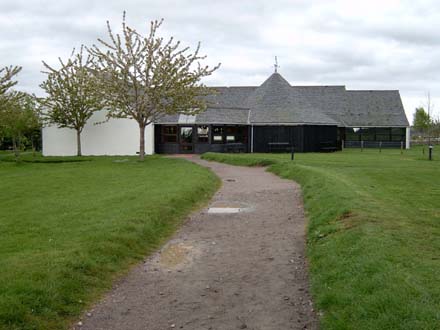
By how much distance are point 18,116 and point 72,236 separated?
83.5ft

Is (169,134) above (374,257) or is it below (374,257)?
above

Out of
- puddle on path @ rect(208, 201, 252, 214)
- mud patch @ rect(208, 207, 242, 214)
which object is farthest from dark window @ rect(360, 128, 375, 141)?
mud patch @ rect(208, 207, 242, 214)

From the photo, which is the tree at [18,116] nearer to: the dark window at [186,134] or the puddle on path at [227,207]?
the dark window at [186,134]

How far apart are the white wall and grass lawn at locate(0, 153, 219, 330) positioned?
1963 cm

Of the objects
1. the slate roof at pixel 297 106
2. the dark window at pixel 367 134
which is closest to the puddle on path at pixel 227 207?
the slate roof at pixel 297 106

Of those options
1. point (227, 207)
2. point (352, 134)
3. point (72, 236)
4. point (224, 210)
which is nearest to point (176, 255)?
point (72, 236)

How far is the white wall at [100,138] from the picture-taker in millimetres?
36125

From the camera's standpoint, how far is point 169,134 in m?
36.3

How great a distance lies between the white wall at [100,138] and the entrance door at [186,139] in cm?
223

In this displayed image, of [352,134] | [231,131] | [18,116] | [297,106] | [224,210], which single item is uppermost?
[297,106]

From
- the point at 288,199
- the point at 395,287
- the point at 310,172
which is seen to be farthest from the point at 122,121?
the point at 395,287

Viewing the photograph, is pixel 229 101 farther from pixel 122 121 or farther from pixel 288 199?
pixel 288 199

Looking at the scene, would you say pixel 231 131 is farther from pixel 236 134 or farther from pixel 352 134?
pixel 352 134

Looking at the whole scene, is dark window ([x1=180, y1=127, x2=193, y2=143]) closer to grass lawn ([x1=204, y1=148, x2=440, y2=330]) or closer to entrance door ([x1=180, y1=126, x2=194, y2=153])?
entrance door ([x1=180, y1=126, x2=194, y2=153])
